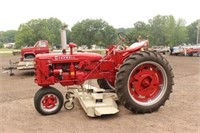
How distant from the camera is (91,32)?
54.2 metres

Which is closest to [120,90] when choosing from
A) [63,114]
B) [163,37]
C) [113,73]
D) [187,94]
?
[113,73]

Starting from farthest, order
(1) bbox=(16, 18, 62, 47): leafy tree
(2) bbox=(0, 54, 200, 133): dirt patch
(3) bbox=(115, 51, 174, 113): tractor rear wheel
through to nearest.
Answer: (1) bbox=(16, 18, 62, 47): leafy tree
(3) bbox=(115, 51, 174, 113): tractor rear wheel
(2) bbox=(0, 54, 200, 133): dirt patch

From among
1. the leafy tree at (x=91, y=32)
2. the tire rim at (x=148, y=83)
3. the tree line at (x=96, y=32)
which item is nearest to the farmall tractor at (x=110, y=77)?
the tire rim at (x=148, y=83)

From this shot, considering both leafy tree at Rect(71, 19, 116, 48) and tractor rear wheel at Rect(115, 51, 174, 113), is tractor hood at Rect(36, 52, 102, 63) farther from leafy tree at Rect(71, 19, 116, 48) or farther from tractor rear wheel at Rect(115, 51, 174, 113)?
leafy tree at Rect(71, 19, 116, 48)

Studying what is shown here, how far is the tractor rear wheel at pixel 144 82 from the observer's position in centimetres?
503

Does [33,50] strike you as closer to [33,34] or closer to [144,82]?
[144,82]

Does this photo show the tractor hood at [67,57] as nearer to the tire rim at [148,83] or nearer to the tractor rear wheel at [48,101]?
the tractor rear wheel at [48,101]

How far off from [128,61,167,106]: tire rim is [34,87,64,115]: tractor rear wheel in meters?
1.47

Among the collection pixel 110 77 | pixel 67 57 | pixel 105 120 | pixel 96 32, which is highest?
pixel 96 32

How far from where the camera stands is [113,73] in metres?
5.68

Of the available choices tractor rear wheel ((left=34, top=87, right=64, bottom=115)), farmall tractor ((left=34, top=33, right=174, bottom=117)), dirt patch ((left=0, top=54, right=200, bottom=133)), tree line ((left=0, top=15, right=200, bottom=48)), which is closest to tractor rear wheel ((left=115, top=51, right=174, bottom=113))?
farmall tractor ((left=34, top=33, right=174, bottom=117))

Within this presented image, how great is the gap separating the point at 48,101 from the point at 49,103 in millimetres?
48

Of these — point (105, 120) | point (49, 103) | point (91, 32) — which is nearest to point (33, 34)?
point (91, 32)

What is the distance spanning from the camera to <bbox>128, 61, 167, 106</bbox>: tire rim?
530cm
